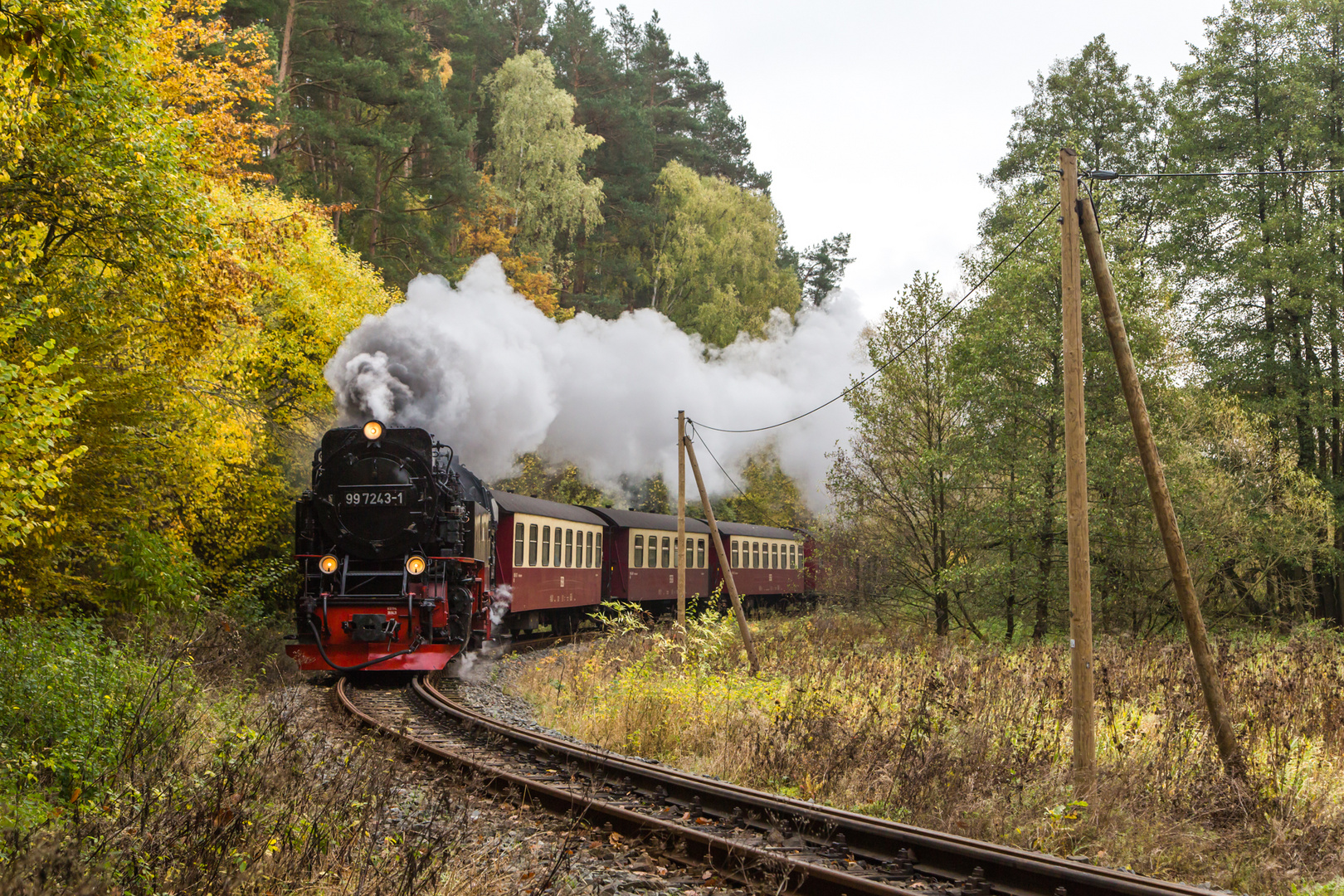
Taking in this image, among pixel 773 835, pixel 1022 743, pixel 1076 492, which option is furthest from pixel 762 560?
pixel 773 835

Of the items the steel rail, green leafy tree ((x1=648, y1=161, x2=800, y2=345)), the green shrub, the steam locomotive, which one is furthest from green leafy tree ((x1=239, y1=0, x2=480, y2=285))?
the steel rail

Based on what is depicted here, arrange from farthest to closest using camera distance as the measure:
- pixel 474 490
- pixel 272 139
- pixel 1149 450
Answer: pixel 272 139 < pixel 474 490 < pixel 1149 450

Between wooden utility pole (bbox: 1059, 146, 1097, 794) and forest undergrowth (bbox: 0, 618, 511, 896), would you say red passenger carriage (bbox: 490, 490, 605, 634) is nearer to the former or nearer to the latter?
forest undergrowth (bbox: 0, 618, 511, 896)

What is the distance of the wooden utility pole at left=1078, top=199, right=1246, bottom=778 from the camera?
6.66 meters

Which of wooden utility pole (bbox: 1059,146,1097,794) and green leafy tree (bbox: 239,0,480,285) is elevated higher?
green leafy tree (bbox: 239,0,480,285)

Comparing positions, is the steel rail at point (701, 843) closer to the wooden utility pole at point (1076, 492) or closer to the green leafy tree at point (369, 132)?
the wooden utility pole at point (1076, 492)

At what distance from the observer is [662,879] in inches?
189

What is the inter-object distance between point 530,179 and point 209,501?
20.0 meters

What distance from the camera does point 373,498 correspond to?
36.2 feet

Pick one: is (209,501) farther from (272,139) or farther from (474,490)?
(272,139)

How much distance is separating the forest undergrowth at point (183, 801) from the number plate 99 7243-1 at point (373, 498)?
3546 mm

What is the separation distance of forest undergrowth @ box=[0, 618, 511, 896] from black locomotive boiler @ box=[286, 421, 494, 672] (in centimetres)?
318

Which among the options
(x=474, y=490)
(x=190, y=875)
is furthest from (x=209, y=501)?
(x=190, y=875)

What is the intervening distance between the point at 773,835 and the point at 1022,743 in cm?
293
